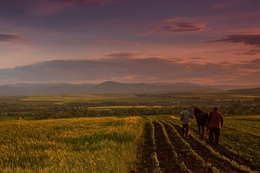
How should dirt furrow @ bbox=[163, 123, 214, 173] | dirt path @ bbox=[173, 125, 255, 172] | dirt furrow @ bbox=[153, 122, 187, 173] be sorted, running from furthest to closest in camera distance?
dirt path @ bbox=[173, 125, 255, 172]
dirt furrow @ bbox=[153, 122, 187, 173]
dirt furrow @ bbox=[163, 123, 214, 173]

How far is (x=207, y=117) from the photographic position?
25797 mm

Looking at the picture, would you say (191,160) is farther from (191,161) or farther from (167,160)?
(167,160)

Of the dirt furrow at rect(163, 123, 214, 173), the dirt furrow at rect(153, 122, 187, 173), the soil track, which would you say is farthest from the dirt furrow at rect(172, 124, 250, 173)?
the dirt furrow at rect(153, 122, 187, 173)

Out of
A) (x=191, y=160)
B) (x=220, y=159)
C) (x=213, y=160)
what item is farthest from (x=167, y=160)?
(x=220, y=159)

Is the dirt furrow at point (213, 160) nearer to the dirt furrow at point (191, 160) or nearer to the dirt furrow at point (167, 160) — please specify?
the dirt furrow at point (191, 160)

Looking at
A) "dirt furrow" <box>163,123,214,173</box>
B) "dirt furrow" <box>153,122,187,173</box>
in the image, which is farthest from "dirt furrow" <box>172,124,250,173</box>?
Result: "dirt furrow" <box>153,122,187,173</box>

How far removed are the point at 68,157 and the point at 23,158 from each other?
248 centimetres

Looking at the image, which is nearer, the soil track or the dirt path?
the soil track

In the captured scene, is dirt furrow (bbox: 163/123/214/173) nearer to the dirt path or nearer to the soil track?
the soil track

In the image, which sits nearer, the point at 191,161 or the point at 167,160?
the point at 191,161

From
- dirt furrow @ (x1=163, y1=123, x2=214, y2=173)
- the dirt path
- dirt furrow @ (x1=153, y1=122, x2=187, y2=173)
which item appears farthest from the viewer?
the dirt path

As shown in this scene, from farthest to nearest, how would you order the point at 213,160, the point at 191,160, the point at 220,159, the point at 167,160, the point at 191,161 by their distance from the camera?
1. the point at 220,159
2. the point at 167,160
3. the point at 213,160
4. the point at 191,160
5. the point at 191,161

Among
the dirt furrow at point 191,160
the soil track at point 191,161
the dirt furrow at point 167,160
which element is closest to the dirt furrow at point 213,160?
the soil track at point 191,161

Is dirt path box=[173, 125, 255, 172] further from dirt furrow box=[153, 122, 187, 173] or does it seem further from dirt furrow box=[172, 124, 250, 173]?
dirt furrow box=[153, 122, 187, 173]
